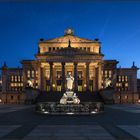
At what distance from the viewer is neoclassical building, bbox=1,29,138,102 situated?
104250 mm

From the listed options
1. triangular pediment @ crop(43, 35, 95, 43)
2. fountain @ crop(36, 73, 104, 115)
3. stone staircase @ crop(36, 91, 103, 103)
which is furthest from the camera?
triangular pediment @ crop(43, 35, 95, 43)

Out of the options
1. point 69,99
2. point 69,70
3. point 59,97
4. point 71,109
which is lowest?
point 59,97

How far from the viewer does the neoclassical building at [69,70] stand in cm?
10425

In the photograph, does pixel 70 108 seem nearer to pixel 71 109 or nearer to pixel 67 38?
pixel 71 109

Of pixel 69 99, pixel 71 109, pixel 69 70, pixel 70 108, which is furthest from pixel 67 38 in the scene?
pixel 71 109

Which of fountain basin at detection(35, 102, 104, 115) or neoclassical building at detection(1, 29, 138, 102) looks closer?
fountain basin at detection(35, 102, 104, 115)

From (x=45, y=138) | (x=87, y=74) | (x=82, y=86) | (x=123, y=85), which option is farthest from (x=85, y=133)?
(x=123, y=85)

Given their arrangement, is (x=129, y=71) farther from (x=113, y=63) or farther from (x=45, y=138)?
(x=45, y=138)

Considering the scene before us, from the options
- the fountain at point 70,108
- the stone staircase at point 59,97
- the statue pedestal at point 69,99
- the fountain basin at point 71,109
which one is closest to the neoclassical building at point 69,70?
the stone staircase at point 59,97

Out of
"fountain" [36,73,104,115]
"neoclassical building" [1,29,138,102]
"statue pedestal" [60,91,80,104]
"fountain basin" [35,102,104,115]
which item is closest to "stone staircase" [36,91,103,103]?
"neoclassical building" [1,29,138,102]

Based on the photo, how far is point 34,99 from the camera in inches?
3214

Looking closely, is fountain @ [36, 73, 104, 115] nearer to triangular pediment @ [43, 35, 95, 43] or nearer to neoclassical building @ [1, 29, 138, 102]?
neoclassical building @ [1, 29, 138, 102]

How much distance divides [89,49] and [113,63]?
9991mm

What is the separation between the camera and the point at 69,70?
114 m
